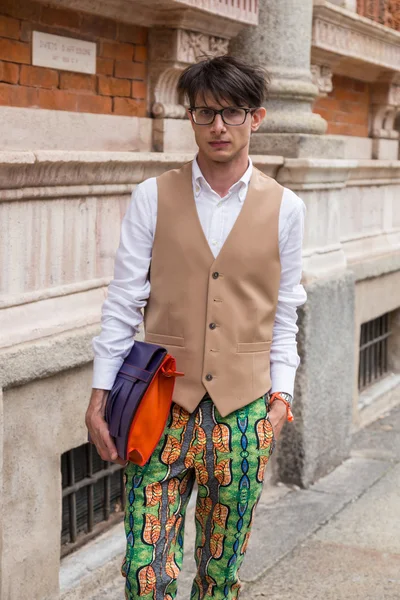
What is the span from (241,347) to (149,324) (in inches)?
10.1

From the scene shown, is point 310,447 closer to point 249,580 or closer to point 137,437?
point 249,580

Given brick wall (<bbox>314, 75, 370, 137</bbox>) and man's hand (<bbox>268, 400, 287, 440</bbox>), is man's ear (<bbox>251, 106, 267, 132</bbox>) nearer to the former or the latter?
man's hand (<bbox>268, 400, 287, 440</bbox>)

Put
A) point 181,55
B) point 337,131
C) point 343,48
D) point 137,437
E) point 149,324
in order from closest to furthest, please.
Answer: point 137,437 < point 149,324 < point 181,55 < point 343,48 < point 337,131

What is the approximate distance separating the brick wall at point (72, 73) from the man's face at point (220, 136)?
1528 millimetres

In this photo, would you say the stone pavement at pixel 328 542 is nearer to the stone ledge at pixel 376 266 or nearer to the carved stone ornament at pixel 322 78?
the stone ledge at pixel 376 266

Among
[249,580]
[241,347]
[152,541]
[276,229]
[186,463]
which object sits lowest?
[249,580]

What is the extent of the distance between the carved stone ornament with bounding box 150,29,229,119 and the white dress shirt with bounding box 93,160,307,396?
7.04 ft

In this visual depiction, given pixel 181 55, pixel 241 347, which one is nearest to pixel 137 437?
pixel 241 347

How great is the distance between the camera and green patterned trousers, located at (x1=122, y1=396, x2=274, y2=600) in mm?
2607

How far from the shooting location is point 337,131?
7.21m

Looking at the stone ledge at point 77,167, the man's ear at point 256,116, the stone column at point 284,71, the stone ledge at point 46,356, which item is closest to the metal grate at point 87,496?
the stone ledge at point 46,356

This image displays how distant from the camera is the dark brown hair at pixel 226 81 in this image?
2.52 metres

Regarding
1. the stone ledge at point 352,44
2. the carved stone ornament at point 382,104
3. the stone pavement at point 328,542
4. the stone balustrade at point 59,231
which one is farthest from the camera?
the carved stone ornament at point 382,104

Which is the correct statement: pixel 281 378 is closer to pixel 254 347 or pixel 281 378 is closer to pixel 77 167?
pixel 254 347
